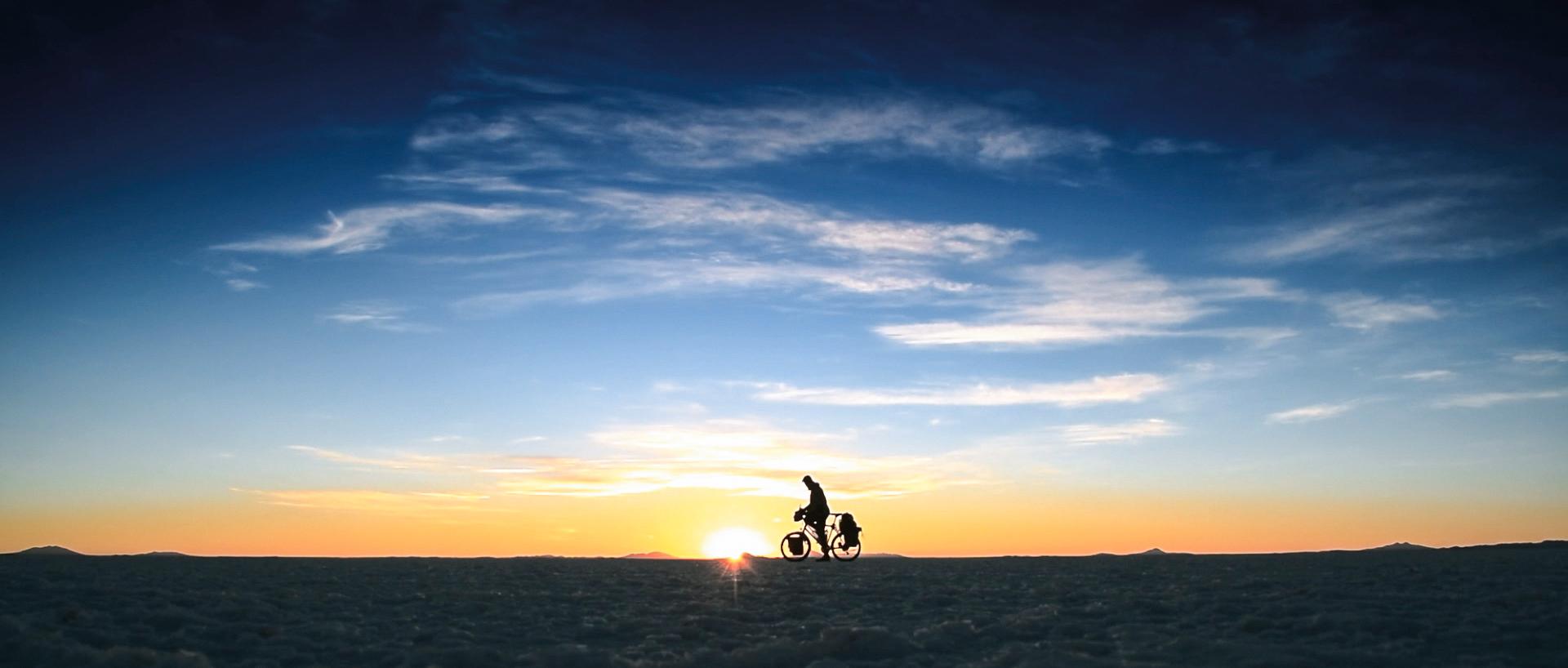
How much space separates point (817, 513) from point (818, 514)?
38mm

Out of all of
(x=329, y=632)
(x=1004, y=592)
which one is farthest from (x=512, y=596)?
(x=1004, y=592)

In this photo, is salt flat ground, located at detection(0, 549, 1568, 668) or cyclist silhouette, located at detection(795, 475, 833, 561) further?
cyclist silhouette, located at detection(795, 475, 833, 561)

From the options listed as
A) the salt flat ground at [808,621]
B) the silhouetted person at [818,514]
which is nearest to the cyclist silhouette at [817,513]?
the silhouetted person at [818,514]

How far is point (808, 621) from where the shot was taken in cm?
1259

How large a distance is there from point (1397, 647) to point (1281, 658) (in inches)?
55.7

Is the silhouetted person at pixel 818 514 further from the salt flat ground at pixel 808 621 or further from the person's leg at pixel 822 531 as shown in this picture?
the salt flat ground at pixel 808 621

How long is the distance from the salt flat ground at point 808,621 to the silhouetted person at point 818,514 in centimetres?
1077

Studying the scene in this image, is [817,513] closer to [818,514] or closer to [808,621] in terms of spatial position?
[818,514]

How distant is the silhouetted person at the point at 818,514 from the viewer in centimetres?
3070

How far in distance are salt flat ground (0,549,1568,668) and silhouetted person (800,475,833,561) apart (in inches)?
424

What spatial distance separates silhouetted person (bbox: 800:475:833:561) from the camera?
30703mm

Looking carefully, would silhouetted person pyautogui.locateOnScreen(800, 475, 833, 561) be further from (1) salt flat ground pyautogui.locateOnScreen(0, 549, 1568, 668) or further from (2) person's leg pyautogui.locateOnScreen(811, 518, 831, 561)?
(1) salt flat ground pyautogui.locateOnScreen(0, 549, 1568, 668)

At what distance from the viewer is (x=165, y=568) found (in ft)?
76.9

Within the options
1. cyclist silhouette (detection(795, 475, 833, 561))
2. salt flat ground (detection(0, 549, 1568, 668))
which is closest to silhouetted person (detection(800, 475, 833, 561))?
cyclist silhouette (detection(795, 475, 833, 561))
